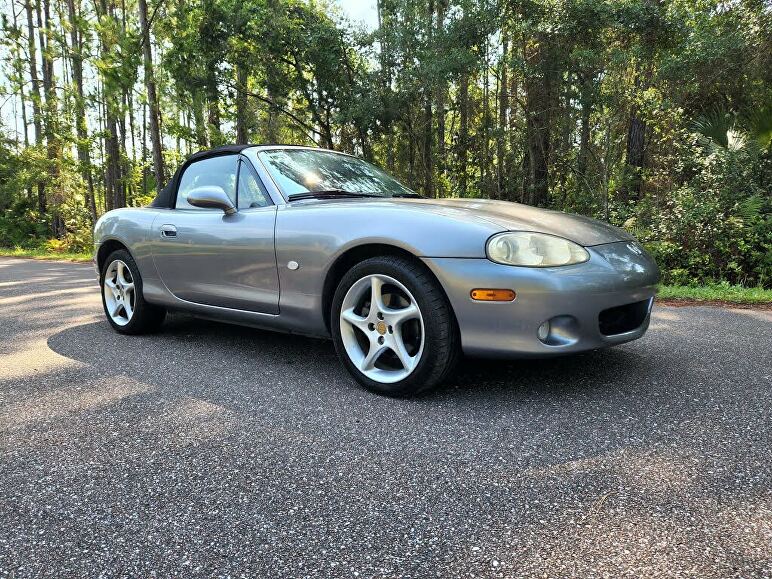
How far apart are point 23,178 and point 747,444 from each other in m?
30.2

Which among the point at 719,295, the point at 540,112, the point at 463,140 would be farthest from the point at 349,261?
the point at 463,140

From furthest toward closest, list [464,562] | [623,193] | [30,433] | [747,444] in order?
[623,193]
[30,433]
[747,444]
[464,562]

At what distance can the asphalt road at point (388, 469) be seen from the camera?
143 cm

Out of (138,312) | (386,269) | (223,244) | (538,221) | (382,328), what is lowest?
(138,312)

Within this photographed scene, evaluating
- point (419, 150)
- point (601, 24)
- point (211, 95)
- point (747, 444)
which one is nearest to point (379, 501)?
point (747, 444)

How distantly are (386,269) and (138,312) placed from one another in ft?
7.80

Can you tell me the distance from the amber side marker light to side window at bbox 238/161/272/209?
59.2 inches

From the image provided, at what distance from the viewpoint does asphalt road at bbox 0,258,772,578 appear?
1.43 meters

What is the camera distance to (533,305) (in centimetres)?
237

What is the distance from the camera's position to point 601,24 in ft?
34.3

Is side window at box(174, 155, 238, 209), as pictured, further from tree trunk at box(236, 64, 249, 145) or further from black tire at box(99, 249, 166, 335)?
tree trunk at box(236, 64, 249, 145)

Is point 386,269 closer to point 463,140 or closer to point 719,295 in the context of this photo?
point 719,295

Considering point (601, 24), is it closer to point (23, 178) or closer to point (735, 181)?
point (735, 181)

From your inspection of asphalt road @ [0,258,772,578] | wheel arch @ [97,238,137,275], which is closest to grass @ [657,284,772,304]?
asphalt road @ [0,258,772,578]
